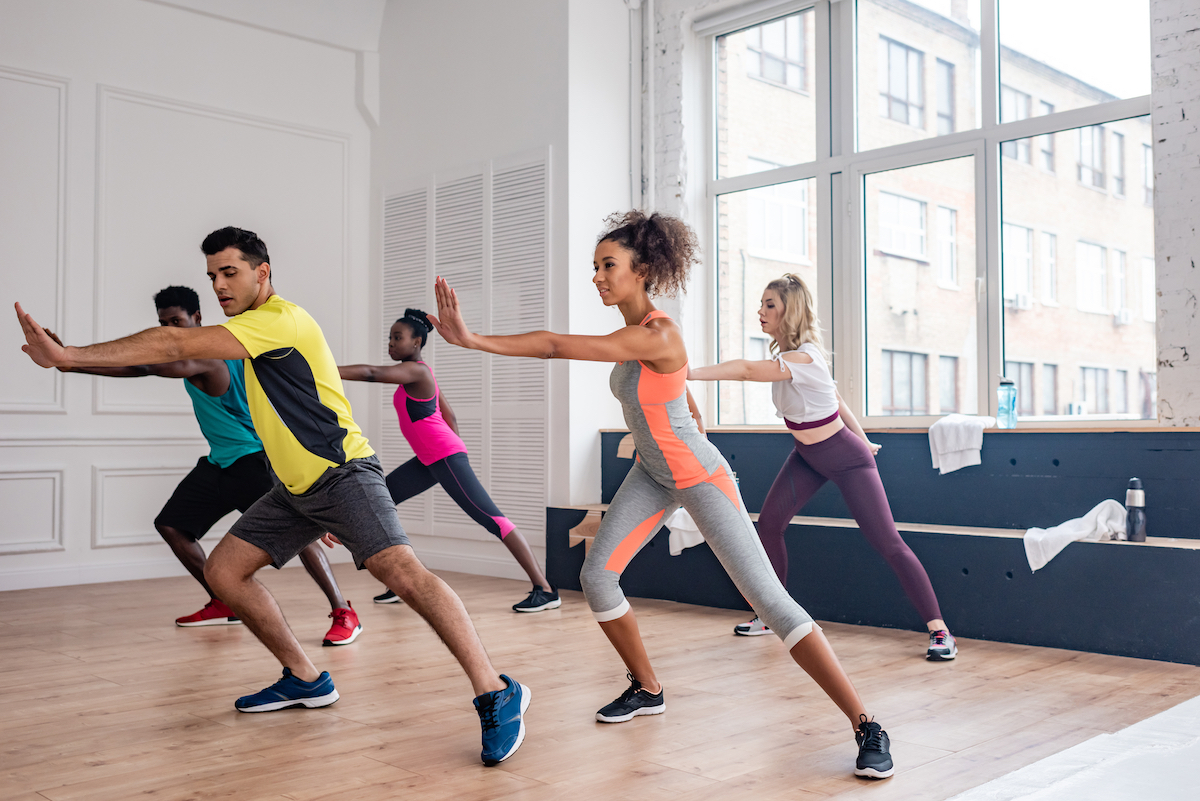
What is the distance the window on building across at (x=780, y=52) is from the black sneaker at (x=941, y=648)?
3.49 meters

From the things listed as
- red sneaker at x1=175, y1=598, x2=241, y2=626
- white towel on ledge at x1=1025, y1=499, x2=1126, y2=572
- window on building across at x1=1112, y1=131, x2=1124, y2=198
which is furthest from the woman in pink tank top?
window on building across at x1=1112, y1=131, x2=1124, y2=198

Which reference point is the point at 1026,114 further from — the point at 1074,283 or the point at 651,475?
the point at 651,475

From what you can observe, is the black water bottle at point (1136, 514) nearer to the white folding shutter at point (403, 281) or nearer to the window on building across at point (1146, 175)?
the window on building across at point (1146, 175)

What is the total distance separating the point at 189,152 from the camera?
640cm

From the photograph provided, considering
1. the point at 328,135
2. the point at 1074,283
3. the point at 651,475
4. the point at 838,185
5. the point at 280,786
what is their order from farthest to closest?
the point at 328,135, the point at 838,185, the point at 1074,283, the point at 651,475, the point at 280,786

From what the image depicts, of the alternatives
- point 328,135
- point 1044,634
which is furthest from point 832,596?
point 328,135

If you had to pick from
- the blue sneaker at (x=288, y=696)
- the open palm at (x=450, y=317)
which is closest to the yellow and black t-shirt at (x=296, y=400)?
the open palm at (x=450, y=317)

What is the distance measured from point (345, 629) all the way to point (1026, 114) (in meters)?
4.06

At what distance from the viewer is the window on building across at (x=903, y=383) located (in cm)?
530

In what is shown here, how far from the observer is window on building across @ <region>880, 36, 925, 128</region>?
5398 mm

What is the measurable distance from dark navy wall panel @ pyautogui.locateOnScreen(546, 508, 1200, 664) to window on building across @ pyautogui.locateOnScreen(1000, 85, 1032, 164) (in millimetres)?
2113

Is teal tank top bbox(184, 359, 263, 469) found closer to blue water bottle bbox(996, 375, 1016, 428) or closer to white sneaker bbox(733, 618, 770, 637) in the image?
white sneaker bbox(733, 618, 770, 637)

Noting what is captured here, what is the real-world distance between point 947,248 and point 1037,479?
151 cm

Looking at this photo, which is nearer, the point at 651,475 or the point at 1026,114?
the point at 651,475
